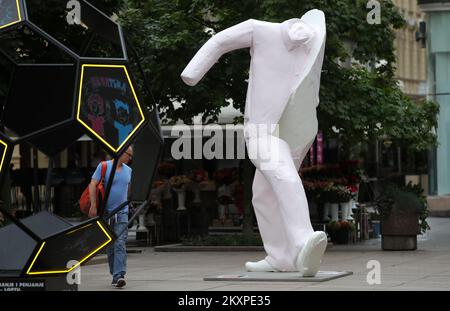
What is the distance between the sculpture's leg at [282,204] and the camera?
526 inches

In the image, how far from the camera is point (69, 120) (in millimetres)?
10391

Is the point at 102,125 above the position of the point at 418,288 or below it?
above

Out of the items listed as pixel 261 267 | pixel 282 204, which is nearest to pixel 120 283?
pixel 261 267

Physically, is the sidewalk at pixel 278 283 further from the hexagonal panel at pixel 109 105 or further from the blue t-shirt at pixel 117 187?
the hexagonal panel at pixel 109 105

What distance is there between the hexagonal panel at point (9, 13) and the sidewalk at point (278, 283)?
375 cm

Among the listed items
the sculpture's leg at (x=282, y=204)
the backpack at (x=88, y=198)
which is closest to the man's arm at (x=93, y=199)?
the backpack at (x=88, y=198)

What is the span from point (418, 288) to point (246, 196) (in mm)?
8830

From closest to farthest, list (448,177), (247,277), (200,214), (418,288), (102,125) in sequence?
1. (102,125)
2. (418,288)
3. (247,277)
4. (200,214)
5. (448,177)

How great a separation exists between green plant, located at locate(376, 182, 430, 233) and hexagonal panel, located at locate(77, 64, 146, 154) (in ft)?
28.9

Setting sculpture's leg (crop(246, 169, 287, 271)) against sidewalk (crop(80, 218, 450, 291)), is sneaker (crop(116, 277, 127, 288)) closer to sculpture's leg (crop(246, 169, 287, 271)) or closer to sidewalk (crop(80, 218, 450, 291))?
sidewalk (crop(80, 218, 450, 291))

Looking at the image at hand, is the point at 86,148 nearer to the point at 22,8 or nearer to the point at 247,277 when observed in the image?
the point at 247,277

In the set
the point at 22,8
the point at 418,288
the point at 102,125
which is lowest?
the point at 418,288
